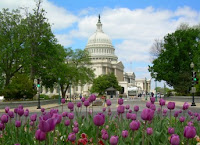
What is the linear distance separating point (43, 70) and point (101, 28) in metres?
142

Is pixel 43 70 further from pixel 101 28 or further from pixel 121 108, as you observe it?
pixel 101 28

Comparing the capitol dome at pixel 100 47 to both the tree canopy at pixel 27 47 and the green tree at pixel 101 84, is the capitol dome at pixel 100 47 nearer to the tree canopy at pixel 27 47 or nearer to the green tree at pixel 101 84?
the green tree at pixel 101 84

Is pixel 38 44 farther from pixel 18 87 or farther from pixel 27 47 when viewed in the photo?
pixel 18 87

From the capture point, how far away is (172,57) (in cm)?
5544

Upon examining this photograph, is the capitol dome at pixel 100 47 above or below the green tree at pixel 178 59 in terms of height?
above

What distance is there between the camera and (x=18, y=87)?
38.3 metres

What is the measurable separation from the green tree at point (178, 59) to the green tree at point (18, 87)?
27.7m

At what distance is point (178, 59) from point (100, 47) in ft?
368

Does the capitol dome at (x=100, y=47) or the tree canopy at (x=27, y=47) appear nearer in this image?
the tree canopy at (x=27, y=47)

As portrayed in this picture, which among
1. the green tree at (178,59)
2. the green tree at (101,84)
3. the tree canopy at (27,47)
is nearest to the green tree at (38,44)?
the tree canopy at (27,47)

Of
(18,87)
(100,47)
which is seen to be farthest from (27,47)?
(100,47)

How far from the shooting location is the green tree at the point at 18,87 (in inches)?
1505

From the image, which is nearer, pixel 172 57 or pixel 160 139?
pixel 160 139

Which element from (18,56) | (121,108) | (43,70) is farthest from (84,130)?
(43,70)
